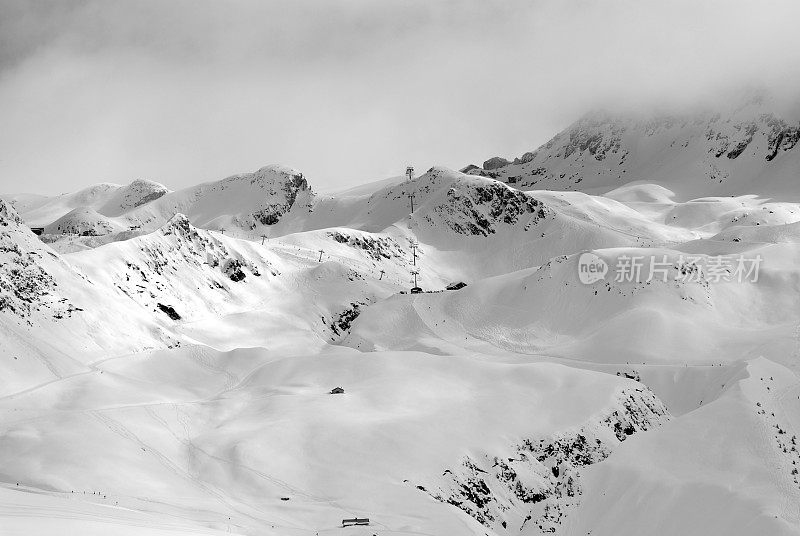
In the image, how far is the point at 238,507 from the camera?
24781mm

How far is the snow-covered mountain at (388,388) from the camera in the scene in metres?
24.4

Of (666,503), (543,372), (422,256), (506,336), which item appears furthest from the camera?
(422,256)

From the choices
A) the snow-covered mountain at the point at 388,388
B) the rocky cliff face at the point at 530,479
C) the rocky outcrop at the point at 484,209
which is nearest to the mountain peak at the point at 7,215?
the snow-covered mountain at the point at 388,388

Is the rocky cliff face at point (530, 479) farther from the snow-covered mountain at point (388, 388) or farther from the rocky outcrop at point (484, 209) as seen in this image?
the rocky outcrop at point (484, 209)

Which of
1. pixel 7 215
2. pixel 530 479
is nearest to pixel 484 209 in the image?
pixel 7 215

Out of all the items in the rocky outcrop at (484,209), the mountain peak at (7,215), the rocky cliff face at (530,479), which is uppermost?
the mountain peak at (7,215)

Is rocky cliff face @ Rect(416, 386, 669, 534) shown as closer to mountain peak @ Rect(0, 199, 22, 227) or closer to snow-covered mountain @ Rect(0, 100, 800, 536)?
snow-covered mountain @ Rect(0, 100, 800, 536)

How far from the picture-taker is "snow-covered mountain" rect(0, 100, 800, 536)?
24.4 metres

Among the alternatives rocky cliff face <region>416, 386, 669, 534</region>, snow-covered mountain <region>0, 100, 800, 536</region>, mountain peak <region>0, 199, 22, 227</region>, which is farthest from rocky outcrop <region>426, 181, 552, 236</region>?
rocky cliff face <region>416, 386, 669, 534</region>

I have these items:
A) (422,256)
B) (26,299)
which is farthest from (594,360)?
(422,256)

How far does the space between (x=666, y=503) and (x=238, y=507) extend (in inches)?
577

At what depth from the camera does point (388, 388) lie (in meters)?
36.8

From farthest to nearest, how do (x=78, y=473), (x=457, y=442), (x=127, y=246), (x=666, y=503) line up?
(x=127, y=246), (x=457, y=442), (x=78, y=473), (x=666, y=503)

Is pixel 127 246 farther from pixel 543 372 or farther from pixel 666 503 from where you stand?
pixel 666 503
